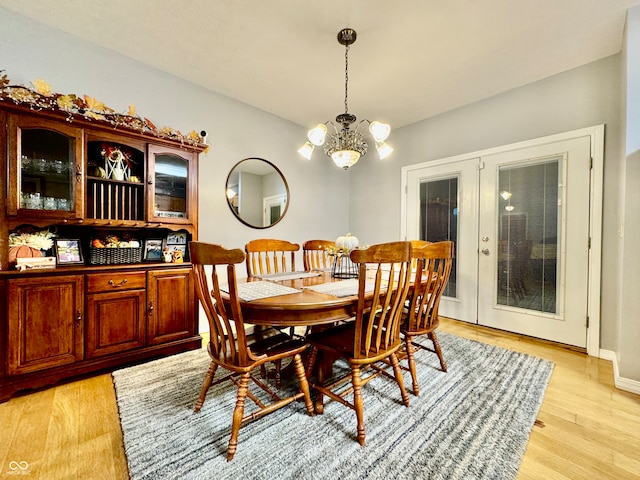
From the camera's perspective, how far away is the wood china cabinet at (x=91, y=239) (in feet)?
5.90

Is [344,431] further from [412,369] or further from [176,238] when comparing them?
[176,238]

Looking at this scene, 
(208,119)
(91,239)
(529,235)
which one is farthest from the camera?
(208,119)

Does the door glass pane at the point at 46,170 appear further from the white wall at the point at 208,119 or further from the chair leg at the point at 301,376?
the chair leg at the point at 301,376

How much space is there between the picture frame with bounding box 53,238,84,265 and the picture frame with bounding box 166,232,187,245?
25.4 inches

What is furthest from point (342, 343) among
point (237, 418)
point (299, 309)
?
point (237, 418)

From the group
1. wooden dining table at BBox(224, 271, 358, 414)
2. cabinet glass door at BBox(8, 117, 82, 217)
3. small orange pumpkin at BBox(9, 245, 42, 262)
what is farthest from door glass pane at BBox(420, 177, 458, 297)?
small orange pumpkin at BBox(9, 245, 42, 262)

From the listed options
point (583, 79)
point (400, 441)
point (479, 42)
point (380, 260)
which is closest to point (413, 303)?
point (380, 260)

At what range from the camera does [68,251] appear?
2.06 metres

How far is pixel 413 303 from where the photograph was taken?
1824 millimetres

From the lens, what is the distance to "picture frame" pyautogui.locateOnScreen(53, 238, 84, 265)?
6.63ft

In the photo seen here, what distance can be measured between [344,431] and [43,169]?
2633 mm

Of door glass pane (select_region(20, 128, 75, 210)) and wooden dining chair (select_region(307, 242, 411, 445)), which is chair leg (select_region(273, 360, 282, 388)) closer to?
wooden dining chair (select_region(307, 242, 411, 445))

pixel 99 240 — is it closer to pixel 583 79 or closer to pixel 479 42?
pixel 479 42

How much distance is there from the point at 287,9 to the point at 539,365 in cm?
335
